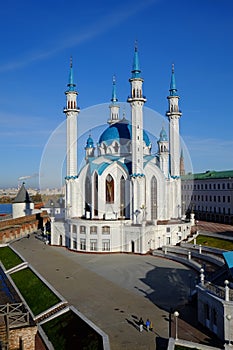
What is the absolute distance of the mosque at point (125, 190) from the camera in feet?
120

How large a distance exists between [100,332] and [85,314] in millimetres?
3064

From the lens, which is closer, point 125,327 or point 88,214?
point 125,327

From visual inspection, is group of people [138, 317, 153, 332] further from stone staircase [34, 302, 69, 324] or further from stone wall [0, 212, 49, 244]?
stone wall [0, 212, 49, 244]

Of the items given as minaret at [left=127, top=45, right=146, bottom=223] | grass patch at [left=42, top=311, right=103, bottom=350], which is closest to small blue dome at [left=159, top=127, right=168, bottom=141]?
minaret at [left=127, top=45, right=146, bottom=223]

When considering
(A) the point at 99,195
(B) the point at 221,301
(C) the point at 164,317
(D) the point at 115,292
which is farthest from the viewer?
(A) the point at 99,195

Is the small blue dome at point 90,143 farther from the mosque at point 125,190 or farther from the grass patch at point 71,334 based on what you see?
the grass patch at point 71,334

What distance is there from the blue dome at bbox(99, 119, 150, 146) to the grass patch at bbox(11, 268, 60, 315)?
21.7 meters

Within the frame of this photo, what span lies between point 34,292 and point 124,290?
583 centimetres

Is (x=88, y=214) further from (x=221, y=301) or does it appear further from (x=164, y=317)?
(x=221, y=301)

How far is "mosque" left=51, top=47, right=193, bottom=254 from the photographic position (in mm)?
36594

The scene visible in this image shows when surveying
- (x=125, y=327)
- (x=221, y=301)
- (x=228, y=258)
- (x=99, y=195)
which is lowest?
(x=125, y=327)

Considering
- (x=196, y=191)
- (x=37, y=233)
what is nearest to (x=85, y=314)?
(x=37, y=233)

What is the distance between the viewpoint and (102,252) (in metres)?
36.3

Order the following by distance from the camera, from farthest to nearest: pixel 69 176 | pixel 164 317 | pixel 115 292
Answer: pixel 69 176
pixel 115 292
pixel 164 317
